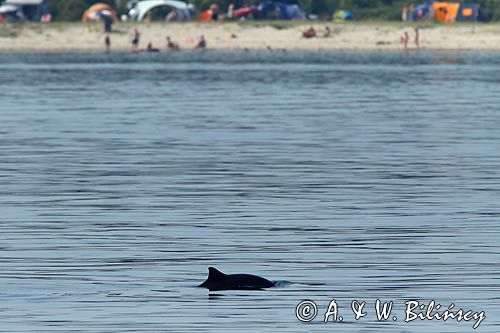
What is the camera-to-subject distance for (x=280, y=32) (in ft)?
344

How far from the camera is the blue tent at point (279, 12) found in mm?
111375

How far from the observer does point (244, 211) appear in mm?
23328

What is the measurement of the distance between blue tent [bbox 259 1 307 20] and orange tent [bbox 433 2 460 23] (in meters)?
9.37

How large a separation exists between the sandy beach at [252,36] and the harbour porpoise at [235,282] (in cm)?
8448

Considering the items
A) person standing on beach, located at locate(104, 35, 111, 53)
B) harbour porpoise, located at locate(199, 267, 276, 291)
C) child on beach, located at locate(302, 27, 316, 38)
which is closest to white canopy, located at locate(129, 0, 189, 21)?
person standing on beach, located at locate(104, 35, 111, 53)

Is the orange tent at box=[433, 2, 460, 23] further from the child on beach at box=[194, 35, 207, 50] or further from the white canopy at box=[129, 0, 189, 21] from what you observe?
the white canopy at box=[129, 0, 189, 21]

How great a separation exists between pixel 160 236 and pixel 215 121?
22.1 metres

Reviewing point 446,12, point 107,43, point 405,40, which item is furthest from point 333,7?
point 107,43

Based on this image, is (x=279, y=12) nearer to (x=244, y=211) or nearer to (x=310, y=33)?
(x=310, y=33)

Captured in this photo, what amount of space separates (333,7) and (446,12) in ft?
33.8

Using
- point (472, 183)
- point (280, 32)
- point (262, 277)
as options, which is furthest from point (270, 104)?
point (280, 32)

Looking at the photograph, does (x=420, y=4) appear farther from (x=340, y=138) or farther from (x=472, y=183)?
(x=472, y=183)

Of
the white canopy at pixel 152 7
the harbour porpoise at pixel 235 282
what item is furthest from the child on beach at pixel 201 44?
the harbour porpoise at pixel 235 282

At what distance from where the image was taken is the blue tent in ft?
365
